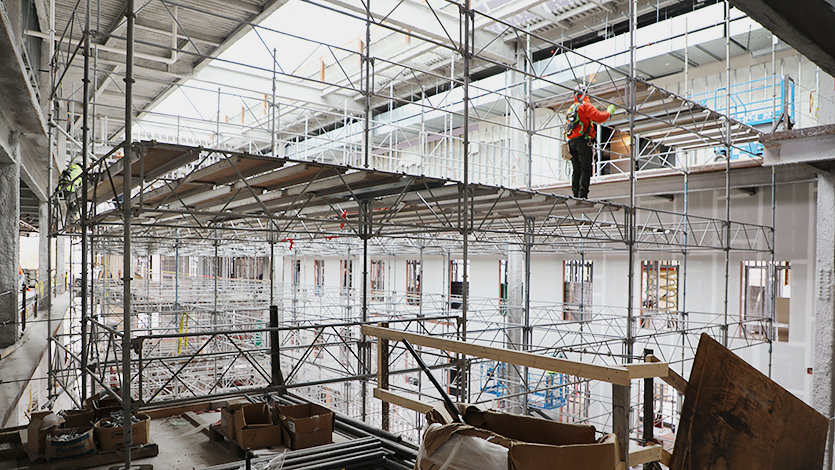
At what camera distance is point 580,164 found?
10.3 m

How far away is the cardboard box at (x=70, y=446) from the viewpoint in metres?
5.17

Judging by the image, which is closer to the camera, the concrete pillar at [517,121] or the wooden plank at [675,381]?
the wooden plank at [675,381]

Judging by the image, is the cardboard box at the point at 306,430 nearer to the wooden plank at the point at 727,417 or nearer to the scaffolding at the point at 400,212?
the scaffolding at the point at 400,212

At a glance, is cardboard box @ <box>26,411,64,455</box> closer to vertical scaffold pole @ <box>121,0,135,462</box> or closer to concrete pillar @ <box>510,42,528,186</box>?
vertical scaffold pole @ <box>121,0,135,462</box>

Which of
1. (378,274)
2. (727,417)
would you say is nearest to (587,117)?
(727,417)

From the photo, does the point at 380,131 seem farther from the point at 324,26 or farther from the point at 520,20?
the point at 520,20

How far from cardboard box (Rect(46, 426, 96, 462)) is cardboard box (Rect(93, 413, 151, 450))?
9cm

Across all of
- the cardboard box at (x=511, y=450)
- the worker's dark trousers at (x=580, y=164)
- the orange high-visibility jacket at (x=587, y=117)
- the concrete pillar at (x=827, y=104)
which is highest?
the concrete pillar at (x=827, y=104)

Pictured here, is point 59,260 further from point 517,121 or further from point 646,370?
point 646,370

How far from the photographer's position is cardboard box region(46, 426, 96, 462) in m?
5.17

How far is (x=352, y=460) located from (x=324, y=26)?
14.4 meters

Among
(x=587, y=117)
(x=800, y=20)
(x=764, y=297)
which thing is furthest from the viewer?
(x=764, y=297)

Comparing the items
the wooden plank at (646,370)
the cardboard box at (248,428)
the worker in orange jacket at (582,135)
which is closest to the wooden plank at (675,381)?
the wooden plank at (646,370)

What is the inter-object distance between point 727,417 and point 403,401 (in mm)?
2246
